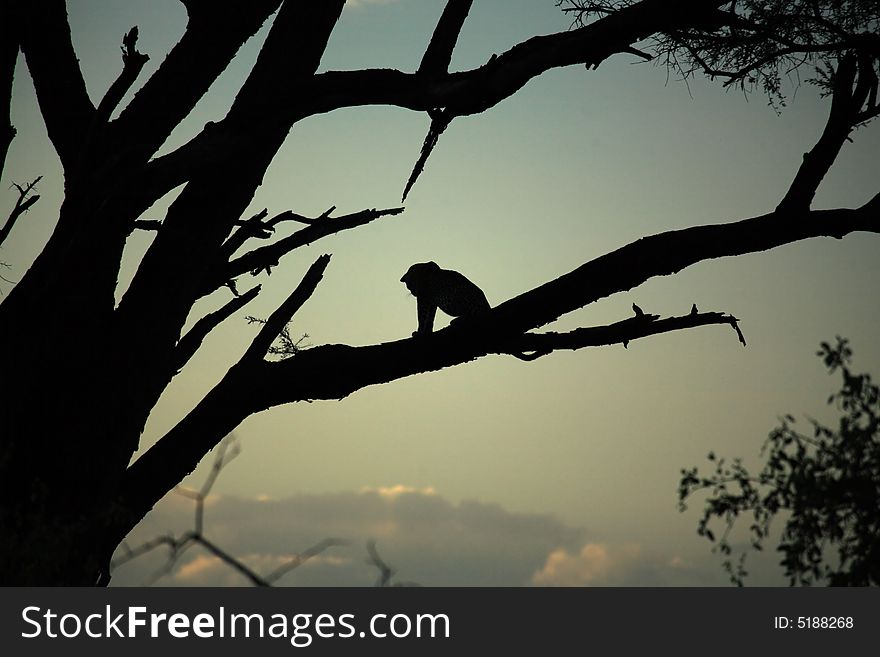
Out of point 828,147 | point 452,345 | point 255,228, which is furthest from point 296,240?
point 828,147

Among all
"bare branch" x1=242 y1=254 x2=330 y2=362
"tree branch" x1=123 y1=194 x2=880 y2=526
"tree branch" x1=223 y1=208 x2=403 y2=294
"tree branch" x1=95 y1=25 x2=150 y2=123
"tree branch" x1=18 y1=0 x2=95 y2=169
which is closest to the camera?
"tree branch" x1=95 y1=25 x2=150 y2=123

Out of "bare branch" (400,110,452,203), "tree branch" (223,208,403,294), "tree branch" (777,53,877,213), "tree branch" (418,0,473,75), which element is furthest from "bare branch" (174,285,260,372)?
"tree branch" (777,53,877,213)

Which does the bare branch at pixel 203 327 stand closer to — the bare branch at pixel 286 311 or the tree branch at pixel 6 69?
the bare branch at pixel 286 311

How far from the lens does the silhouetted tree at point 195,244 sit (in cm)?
646

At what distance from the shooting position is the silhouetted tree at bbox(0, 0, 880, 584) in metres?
6.46

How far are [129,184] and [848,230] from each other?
4911 millimetres

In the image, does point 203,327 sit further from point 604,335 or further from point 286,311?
point 604,335

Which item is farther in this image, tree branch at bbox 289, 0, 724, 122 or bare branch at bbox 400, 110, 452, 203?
bare branch at bbox 400, 110, 452, 203

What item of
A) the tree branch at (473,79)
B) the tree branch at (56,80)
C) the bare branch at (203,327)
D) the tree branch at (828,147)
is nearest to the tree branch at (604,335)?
the tree branch at (828,147)

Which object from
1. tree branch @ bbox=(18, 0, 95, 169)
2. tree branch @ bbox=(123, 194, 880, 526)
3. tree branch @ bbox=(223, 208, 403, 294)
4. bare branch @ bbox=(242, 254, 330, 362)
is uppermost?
tree branch @ bbox=(18, 0, 95, 169)

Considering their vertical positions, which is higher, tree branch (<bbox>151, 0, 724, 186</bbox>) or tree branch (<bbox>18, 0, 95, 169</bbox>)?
tree branch (<bbox>18, 0, 95, 169</bbox>)

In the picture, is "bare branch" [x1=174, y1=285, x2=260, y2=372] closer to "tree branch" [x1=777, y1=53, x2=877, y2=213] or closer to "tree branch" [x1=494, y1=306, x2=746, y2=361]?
"tree branch" [x1=494, y1=306, x2=746, y2=361]
